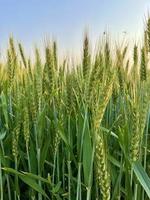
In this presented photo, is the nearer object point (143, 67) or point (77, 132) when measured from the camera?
point (77, 132)

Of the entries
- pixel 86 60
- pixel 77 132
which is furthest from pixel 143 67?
pixel 77 132

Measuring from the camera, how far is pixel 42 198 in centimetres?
192

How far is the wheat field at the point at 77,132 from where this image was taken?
4.80 ft

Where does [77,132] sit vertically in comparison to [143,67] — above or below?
below

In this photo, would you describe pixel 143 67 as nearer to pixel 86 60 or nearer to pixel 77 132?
pixel 86 60

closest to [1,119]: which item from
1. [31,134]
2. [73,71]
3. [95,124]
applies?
[31,134]

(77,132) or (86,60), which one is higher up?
(86,60)

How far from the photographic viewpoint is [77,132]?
164 cm

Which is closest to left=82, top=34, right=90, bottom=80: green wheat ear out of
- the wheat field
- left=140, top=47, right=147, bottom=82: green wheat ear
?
the wheat field

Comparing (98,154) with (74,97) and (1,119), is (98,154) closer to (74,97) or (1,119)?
(74,97)

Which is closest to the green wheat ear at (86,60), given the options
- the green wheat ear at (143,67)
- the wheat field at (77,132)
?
the wheat field at (77,132)

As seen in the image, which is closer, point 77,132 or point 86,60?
point 77,132

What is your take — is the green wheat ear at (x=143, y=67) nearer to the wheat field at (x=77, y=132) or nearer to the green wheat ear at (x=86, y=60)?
the wheat field at (x=77, y=132)

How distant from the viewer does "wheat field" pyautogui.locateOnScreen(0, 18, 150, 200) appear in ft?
4.80
